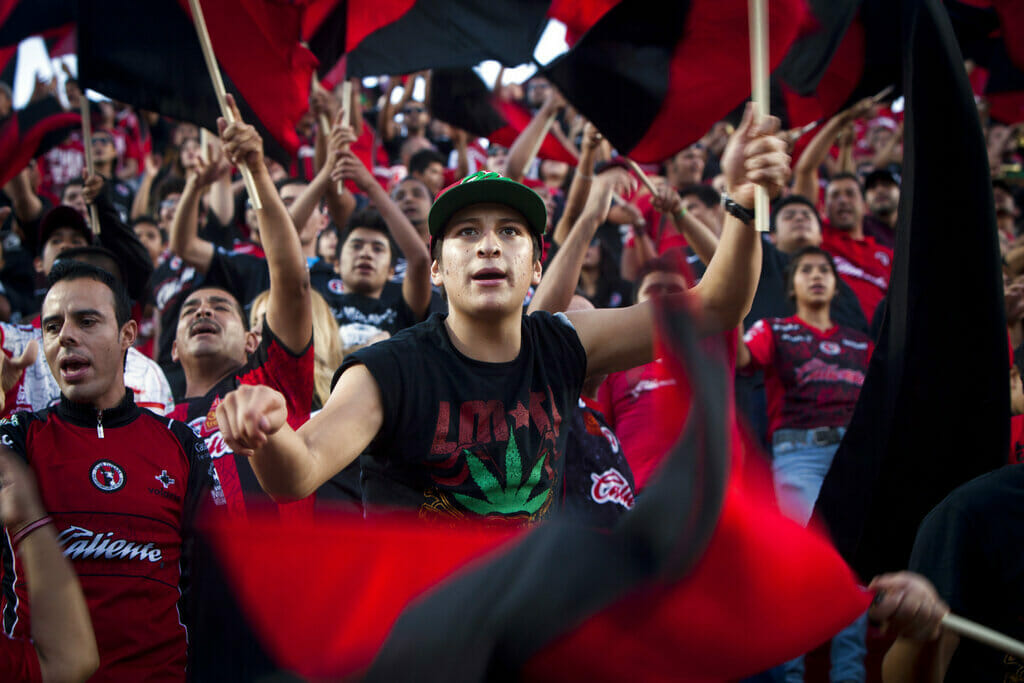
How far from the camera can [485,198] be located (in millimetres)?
2672

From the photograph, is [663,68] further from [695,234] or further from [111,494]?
[111,494]

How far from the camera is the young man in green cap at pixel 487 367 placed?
7.73 ft

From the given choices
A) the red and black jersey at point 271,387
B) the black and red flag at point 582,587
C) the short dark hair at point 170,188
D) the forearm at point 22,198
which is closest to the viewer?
the black and red flag at point 582,587

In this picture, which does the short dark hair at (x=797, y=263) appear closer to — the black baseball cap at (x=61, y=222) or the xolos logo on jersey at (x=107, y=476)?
the xolos logo on jersey at (x=107, y=476)

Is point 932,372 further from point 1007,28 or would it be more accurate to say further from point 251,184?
point 1007,28

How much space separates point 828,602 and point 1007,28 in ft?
18.3

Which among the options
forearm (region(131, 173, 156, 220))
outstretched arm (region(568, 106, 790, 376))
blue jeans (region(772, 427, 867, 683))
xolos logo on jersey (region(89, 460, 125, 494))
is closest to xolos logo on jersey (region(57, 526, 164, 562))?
xolos logo on jersey (region(89, 460, 125, 494))

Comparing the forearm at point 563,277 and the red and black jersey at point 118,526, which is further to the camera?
the forearm at point 563,277

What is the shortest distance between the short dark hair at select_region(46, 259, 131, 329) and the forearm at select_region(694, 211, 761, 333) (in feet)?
6.86

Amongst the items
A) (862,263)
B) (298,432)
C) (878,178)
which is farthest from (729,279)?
(878,178)

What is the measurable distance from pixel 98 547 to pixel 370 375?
1.21 meters

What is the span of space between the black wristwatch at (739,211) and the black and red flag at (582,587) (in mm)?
800

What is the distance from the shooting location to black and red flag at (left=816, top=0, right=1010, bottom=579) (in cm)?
296

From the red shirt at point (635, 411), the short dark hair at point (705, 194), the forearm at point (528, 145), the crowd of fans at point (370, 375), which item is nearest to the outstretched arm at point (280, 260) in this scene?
the crowd of fans at point (370, 375)
